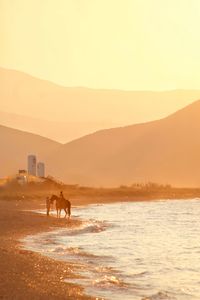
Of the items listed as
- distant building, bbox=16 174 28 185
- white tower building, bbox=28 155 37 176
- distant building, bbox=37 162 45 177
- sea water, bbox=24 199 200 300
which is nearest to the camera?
sea water, bbox=24 199 200 300

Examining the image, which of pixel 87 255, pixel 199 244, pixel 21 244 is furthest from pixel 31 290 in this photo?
pixel 199 244

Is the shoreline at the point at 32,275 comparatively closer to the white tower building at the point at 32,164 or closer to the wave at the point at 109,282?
the wave at the point at 109,282

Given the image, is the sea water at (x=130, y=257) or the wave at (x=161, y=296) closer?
the wave at (x=161, y=296)

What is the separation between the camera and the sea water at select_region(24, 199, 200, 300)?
63.6 ft

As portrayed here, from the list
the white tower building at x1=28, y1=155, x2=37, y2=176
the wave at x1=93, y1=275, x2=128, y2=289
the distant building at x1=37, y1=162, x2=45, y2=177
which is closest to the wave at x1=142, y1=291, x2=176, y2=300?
the wave at x1=93, y1=275, x2=128, y2=289

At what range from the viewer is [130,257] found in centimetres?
2688

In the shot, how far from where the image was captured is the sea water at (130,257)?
19391 mm

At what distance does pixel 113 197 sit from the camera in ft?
325

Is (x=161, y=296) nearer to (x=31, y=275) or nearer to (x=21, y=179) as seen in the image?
(x=31, y=275)

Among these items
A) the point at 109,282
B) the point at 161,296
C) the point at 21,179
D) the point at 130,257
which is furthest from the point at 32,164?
the point at 161,296

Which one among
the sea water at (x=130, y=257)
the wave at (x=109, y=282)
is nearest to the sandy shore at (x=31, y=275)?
the sea water at (x=130, y=257)

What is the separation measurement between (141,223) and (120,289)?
2921cm

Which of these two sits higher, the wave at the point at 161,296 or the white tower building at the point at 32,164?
the white tower building at the point at 32,164

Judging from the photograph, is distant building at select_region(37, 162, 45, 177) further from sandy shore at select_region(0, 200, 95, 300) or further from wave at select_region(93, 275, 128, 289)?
wave at select_region(93, 275, 128, 289)
